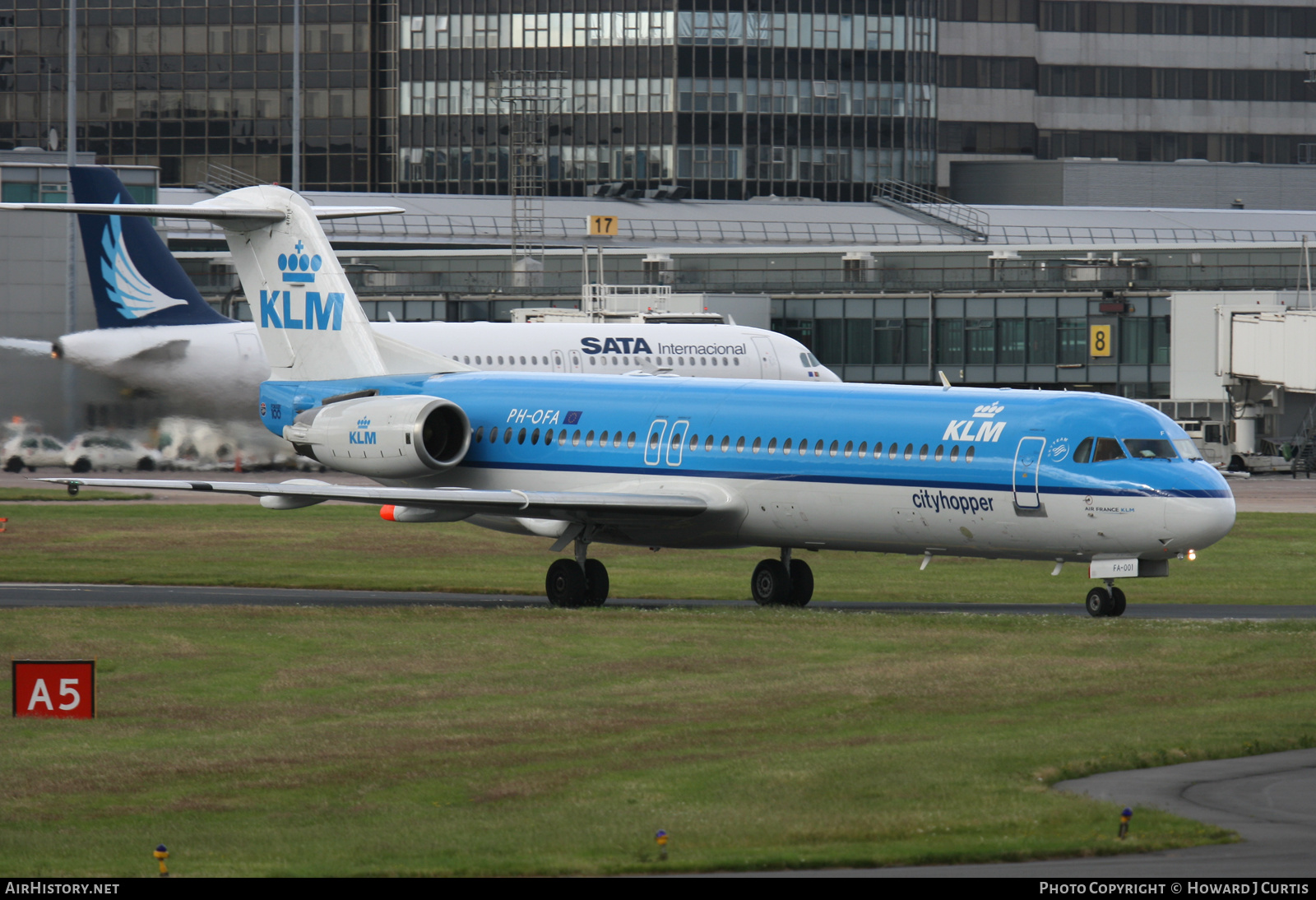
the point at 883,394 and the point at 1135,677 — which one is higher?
the point at 883,394

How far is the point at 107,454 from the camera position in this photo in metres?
52.9

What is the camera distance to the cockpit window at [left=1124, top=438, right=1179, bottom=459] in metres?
29.5

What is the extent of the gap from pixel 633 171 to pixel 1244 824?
11976 centimetres

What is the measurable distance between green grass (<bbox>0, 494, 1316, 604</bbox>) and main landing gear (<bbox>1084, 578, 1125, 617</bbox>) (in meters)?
5.98

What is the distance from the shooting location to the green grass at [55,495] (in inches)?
2453

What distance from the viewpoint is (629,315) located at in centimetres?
8356

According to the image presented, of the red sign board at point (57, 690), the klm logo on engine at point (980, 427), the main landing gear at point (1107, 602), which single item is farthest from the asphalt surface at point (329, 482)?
the red sign board at point (57, 690)

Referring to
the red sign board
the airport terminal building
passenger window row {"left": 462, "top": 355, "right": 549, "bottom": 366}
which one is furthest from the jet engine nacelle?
the airport terminal building

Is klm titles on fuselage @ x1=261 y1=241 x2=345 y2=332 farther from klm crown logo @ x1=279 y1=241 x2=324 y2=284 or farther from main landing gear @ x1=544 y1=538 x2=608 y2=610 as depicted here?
main landing gear @ x1=544 y1=538 x2=608 y2=610

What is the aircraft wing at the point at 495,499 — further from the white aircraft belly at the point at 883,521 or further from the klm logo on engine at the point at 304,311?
the klm logo on engine at the point at 304,311

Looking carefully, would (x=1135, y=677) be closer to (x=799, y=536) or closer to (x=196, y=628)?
(x=799, y=536)

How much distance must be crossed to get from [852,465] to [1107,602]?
4.58m

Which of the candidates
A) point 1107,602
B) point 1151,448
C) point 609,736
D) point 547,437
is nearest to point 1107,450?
point 1151,448

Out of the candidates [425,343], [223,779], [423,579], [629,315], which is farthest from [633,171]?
[223,779]
